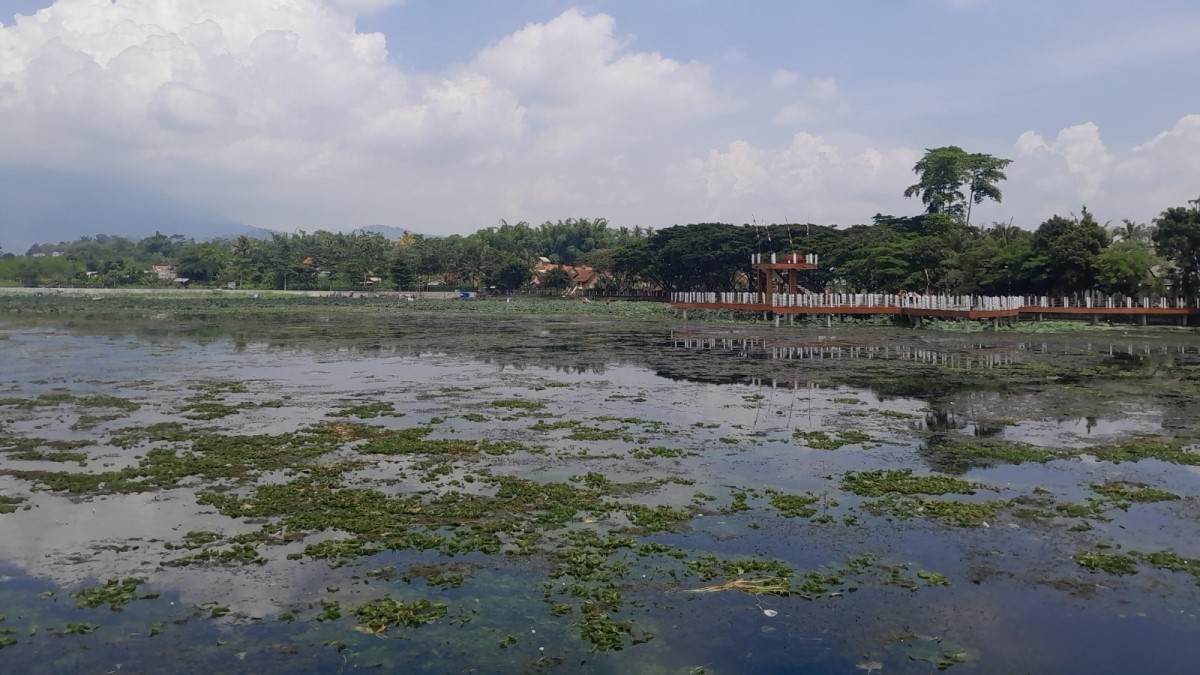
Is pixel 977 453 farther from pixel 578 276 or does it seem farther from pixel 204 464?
pixel 578 276

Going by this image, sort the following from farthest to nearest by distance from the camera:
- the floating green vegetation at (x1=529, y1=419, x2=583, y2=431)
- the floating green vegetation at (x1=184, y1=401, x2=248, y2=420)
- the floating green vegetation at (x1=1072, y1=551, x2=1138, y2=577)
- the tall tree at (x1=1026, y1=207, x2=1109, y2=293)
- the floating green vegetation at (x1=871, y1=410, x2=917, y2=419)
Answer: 1. the tall tree at (x1=1026, y1=207, x2=1109, y2=293)
2. the floating green vegetation at (x1=871, y1=410, x2=917, y2=419)
3. the floating green vegetation at (x1=184, y1=401, x2=248, y2=420)
4. the floating green vegetation at (x1=529, y1=419, x2=583, y2=431)
5. the floating green vegetation at (x1=1072, y1=551, x2=1138, y2=577)

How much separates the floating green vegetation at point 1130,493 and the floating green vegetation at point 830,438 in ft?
15.3

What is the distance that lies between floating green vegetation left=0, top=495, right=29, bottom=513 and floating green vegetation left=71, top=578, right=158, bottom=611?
3.93 meters

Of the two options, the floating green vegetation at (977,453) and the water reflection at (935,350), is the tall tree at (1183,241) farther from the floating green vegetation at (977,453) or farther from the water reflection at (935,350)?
the floating green vegetation at (977,453)

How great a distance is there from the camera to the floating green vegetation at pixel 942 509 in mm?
12266

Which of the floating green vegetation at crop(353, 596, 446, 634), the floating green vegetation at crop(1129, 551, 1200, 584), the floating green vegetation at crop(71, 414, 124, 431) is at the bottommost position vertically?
the floating green vegetation at crop(1129, 551, 1200, 584)

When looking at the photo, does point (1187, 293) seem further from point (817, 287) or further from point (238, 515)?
point (238, 515)

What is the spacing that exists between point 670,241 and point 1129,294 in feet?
130

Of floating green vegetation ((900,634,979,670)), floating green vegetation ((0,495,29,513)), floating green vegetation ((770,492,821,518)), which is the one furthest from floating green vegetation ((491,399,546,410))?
floating green vegetation ((900,634,979,670))

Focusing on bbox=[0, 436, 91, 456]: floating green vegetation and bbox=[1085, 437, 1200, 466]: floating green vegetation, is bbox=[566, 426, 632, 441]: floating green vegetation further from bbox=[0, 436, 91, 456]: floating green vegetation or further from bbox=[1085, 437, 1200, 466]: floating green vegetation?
bbox=[0, 436, 91, 456]: floating green vegetation

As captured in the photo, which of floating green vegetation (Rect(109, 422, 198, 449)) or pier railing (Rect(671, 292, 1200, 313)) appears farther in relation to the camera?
pier railing (Rect(671, 292, 1200, 313))

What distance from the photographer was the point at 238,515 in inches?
477

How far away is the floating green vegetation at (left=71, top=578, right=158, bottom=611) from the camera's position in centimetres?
913

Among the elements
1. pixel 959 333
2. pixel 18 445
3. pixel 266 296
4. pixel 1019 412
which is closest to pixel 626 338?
pixel 959 333
